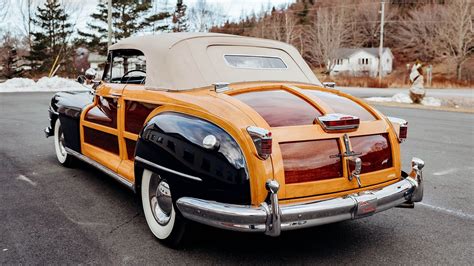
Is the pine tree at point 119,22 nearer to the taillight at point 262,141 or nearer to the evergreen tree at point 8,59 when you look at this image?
the evergreen tree at point 8,59

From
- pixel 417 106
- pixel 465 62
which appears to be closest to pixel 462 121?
pixel 417 106

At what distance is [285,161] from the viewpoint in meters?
2.57

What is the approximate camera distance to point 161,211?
3.18m

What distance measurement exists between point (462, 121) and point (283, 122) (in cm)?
1085

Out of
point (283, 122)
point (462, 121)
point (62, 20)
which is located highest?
point (62, 20)

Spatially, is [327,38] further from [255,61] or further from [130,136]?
[130,136]

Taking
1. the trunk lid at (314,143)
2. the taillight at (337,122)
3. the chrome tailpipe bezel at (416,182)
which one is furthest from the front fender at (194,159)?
the chrome tailpipe bezel at (416,182)

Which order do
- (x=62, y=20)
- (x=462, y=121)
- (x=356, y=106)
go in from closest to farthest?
1. (x=356, y=106)
2. (x=462, y=121)
3. (x=62, y=20)

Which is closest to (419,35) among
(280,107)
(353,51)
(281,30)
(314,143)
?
(353,51)

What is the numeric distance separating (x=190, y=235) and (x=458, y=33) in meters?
56.3

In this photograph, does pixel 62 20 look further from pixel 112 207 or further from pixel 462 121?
pixel 112 207

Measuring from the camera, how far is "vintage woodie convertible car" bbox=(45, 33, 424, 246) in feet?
8.13

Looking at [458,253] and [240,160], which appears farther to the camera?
[458,253]

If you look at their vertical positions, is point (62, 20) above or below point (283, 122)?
above
